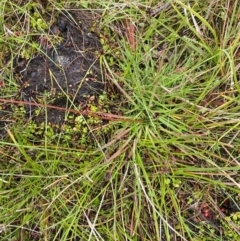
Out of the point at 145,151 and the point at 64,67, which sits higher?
the point at 64,67

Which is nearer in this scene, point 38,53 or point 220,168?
point 220,168

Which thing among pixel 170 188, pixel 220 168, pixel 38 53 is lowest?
pixel 170 188

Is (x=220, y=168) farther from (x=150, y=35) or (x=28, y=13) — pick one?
(x=28, y=13)

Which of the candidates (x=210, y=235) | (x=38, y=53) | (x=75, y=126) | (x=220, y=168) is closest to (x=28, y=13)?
(x=38, y=53)
